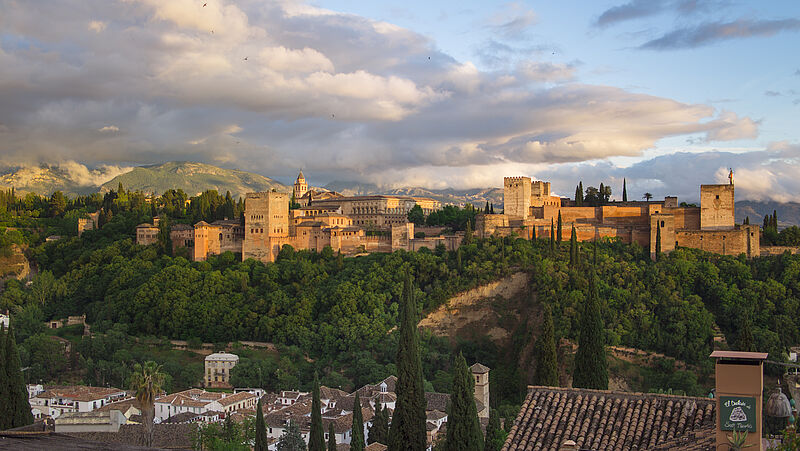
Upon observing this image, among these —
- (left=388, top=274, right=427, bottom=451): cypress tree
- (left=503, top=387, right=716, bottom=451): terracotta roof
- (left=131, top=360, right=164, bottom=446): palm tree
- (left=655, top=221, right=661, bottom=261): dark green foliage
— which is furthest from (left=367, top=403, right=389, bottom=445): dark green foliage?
(left=655, top=221, right=661, bottom=261): dark green foliage

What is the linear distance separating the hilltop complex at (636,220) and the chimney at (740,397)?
131 feet

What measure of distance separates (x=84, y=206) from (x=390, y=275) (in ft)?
138

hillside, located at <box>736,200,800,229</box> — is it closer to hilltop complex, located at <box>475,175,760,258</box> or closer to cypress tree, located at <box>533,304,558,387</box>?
hilltop complex, located at <box>475,175,760,258</box>

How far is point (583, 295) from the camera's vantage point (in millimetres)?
43094

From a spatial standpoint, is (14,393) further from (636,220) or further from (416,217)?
(416,217)

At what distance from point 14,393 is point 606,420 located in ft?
74.1

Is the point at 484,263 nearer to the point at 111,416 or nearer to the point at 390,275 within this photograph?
the point at 390,275

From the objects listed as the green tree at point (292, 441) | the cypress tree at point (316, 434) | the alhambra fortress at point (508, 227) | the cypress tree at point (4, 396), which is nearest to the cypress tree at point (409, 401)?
the cypress tree at point (316, 434)

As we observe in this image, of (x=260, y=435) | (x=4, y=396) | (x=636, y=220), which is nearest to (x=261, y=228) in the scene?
(x=636, y=220)

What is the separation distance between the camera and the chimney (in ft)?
30.5

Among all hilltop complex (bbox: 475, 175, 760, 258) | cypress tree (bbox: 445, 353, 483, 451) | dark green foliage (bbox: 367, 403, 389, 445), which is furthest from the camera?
hilltop complex (bbox: 475, 175, 760, 258)

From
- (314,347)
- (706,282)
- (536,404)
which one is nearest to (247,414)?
(314,347)

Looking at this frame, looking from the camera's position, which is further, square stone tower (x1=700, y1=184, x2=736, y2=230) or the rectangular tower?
the rectangular tower

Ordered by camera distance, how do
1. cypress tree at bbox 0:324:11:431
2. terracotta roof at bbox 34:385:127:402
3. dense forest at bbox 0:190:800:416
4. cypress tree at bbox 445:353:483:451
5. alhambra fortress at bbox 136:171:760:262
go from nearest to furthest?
1. cypress tree at bbox 445:353:483:451
2. cypress tree at bbox 0:324:11:431
3. terracotta roof at bbox 34:385:127:402
4. dense forest at bbox 0:190:800:416
5. alhambra fortress at bbox 136:171:760:262
